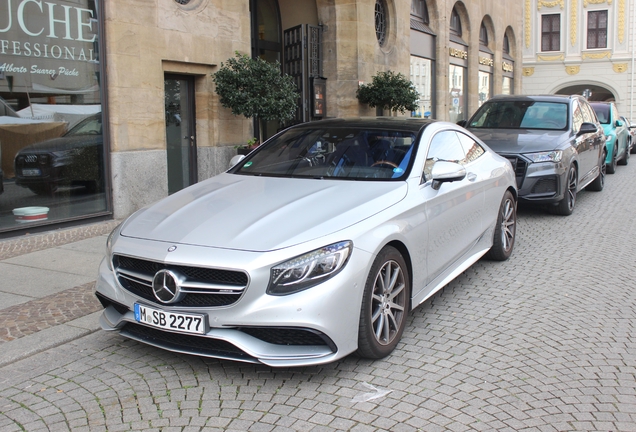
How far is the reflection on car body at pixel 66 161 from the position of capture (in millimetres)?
8430

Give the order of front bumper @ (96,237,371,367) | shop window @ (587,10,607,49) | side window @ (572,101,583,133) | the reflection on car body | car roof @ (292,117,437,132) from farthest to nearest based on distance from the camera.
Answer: shop window @ (587,10,607,49) < side window @ (572,101,583,133) < the reflection on car body < car roof @ (292,117,437,132) < front bumper @ (96,237,371,367)

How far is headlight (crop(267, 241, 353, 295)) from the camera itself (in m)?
3.64

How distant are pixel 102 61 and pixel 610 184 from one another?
10796mm

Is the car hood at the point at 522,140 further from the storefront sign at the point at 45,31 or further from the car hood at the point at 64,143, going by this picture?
the storefront sign at the point at 45,31

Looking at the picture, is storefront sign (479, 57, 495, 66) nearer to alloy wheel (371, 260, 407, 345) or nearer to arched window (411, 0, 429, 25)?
arched window (411, 0, 429, 25)

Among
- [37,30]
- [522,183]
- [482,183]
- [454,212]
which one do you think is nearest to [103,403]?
[454,212]

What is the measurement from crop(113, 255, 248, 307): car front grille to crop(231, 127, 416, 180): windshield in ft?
5.26

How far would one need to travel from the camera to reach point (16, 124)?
823 centimetres

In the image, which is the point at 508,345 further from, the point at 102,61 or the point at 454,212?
the point at 102,61

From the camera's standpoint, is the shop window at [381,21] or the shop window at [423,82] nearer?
the shop window at [381,21]

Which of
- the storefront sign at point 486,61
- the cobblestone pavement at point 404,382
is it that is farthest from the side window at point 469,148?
the storefront sign at point 486,61

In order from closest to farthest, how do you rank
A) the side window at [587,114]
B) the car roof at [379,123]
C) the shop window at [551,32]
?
the car roof at [379,123] < the side window at [587,114] < the shop window at [551,32]

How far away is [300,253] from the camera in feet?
12.1

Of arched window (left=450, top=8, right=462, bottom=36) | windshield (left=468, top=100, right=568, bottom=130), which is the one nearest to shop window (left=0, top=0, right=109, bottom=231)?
windshield (left=468, top=100, right=568, bottom=130)
